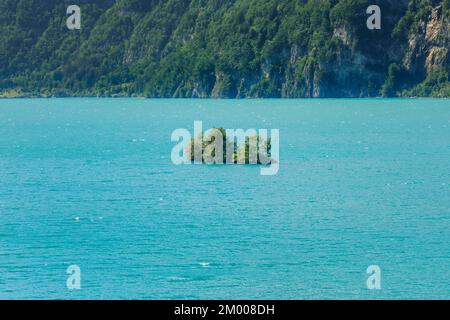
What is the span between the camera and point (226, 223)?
58.5 m

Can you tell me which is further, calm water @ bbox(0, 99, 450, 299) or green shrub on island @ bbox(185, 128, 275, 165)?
green shrub on island @ bbox(185, 128, 275, 165)

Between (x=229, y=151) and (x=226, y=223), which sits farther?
(x=229, y=151)

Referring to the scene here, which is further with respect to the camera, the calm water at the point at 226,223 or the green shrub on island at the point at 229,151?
the green shrub on island at the point at 229,151

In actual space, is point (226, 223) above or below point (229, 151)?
below

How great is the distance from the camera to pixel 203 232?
55.4 meters

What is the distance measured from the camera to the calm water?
43.6 meters

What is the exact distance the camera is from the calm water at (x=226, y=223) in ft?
143

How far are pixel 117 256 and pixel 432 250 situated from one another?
581 inches

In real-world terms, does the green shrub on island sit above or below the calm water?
above

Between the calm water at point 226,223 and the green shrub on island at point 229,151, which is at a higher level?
Answer: the green shrub on island at point 229,151
